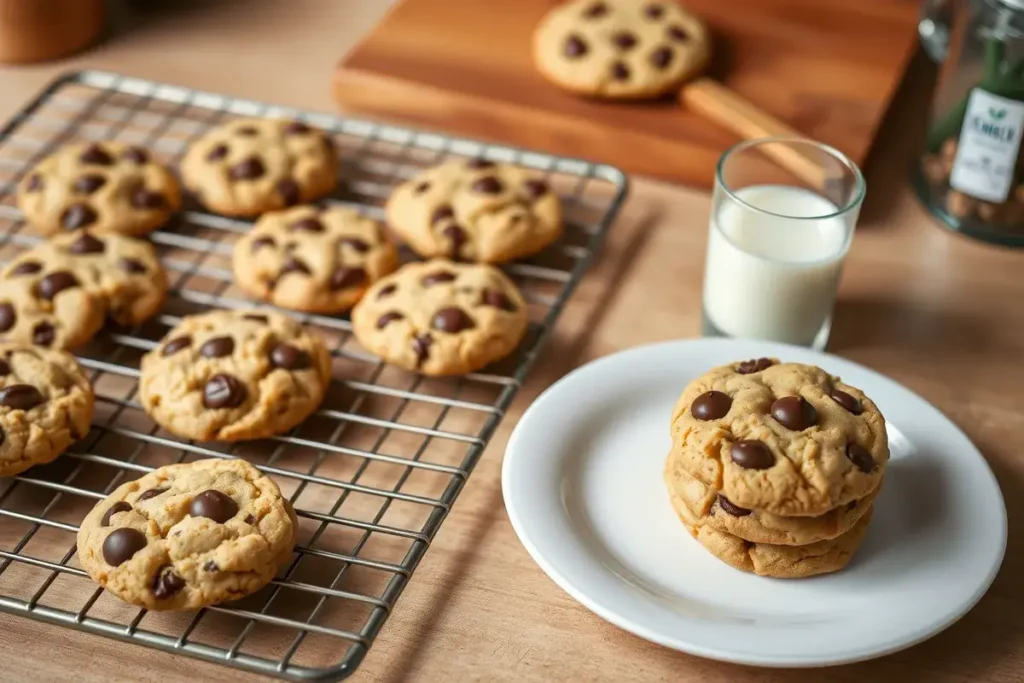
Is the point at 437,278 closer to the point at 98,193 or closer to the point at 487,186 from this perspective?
the point at 487,186

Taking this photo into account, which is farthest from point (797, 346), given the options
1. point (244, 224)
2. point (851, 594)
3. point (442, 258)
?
point (244, 224)

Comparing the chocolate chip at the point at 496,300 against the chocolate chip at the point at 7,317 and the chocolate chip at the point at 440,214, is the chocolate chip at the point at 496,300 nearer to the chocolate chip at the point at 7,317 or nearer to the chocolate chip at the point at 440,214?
the chocolate chip at the point at 440,214

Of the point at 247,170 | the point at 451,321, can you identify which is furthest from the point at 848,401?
the point at 247,170

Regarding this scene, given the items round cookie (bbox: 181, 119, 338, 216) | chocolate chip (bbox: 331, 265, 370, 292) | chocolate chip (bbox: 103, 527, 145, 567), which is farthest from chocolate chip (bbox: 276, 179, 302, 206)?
chocolate chip (bbox: 103, 527, 145, 567)

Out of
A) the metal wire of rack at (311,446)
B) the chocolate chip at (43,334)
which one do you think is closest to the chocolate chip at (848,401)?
the metal wire of rack at (311,446)

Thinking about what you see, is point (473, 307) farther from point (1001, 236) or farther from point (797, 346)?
point (1001, 236)

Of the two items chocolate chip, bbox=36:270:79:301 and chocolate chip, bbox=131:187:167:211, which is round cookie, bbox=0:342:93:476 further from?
chocolate chip, bbox=131:187:167:211

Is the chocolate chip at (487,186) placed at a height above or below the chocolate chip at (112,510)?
above
